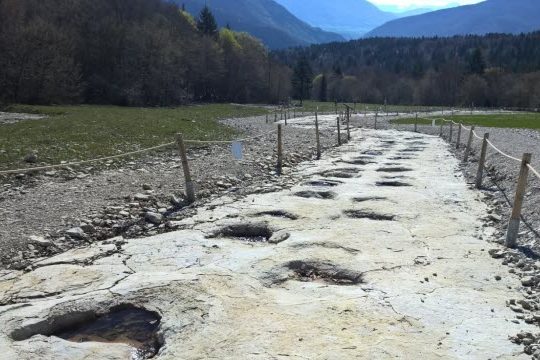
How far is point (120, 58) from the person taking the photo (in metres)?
65.9

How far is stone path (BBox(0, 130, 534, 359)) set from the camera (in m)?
4.86

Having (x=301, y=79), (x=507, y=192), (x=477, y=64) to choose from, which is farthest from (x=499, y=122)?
(x=477, y=64)

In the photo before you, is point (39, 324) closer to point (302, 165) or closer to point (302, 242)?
point (302, 242)

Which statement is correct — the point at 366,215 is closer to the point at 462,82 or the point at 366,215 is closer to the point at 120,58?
the point at 120,58

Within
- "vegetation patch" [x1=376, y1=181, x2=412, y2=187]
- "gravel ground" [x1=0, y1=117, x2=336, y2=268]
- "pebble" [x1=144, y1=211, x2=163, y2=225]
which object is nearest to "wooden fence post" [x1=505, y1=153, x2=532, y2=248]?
"vegetation patch" [x1=376, y1=181, x2=412, y2=187]

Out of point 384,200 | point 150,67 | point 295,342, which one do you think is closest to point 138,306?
point 295,342

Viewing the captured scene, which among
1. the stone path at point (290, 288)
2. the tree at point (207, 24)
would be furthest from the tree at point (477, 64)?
the stone path at point (290, 288)

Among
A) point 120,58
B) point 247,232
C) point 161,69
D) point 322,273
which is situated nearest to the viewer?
point 322,273

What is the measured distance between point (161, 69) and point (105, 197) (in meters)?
59.7

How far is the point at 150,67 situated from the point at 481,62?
89.3m

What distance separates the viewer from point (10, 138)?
17.8 m

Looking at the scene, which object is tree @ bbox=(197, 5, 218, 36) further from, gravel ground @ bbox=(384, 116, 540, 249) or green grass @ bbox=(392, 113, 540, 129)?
gravel ground @ bbox=(384, 116, 540, 249)

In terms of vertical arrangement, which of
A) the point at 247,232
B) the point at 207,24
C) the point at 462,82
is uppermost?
the point at 207,24

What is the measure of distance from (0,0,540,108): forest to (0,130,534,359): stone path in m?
44.1
